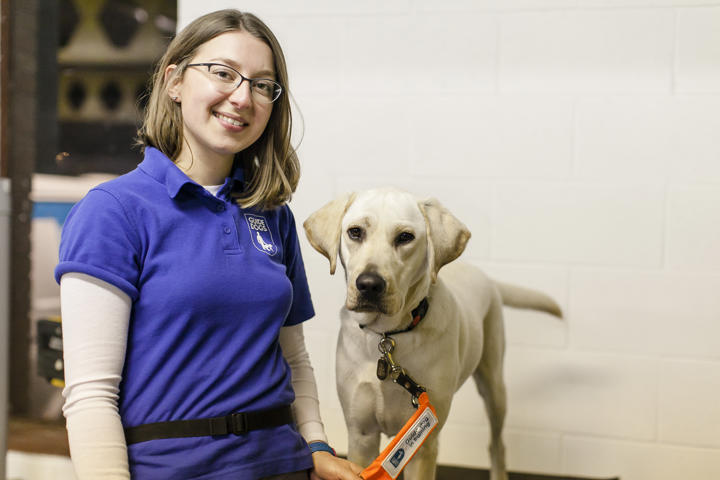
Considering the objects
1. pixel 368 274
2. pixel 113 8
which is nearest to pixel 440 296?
pixel 368 274

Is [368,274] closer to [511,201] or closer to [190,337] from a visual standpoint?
[190,337]

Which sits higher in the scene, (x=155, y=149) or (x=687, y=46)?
(x=687, y=46)

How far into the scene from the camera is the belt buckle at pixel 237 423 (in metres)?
1.05

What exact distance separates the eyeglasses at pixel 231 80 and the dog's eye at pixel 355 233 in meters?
0.33

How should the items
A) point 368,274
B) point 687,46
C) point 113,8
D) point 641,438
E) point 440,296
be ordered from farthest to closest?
point 113,8, point 641,438, point 687,46, point 440,296, point 368,274

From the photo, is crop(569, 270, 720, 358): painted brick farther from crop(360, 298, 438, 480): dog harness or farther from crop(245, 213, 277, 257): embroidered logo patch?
crop(245, 213, 277, 257): embroidered logo patch

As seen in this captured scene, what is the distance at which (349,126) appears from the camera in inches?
80.0

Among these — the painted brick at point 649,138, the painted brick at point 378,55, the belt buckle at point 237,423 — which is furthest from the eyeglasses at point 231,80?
the painted brick at point 649,138

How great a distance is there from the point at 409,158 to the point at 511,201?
1.16 ft

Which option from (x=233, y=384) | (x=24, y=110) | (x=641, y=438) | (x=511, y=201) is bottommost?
(x=641, y=438)

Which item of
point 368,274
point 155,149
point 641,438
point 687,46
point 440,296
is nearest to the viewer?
point 155,149

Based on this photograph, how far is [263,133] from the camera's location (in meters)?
1.25

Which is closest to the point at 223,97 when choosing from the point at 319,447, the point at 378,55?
the point at 319,447

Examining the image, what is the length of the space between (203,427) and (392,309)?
0.42 metres
